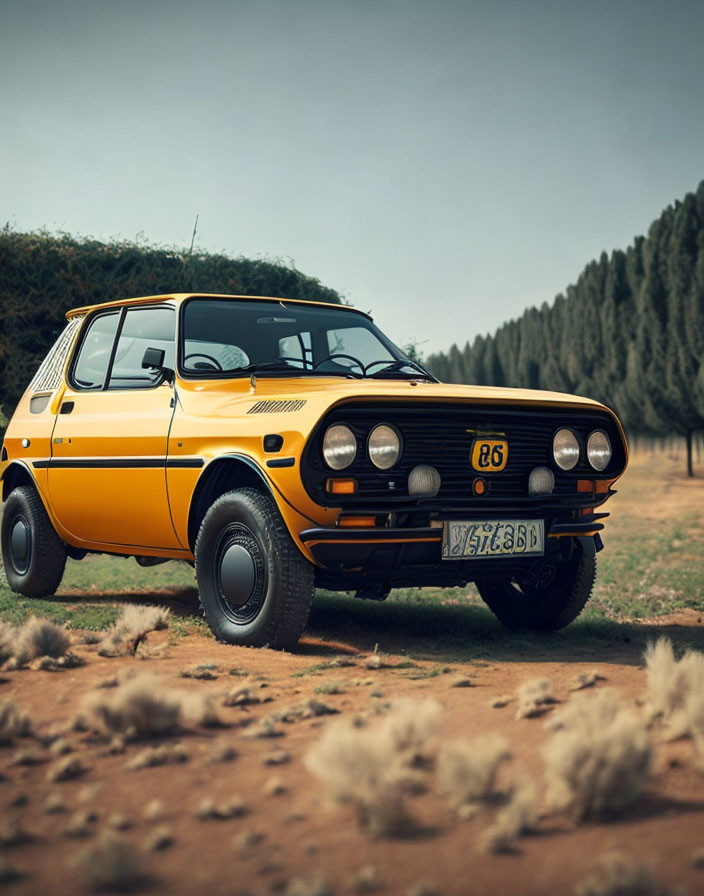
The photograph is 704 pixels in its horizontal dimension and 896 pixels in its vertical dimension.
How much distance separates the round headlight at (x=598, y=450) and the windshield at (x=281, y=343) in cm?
130

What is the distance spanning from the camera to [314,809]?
291 centimetres

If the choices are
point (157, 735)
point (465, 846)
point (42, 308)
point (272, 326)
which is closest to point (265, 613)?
point (157, 735)

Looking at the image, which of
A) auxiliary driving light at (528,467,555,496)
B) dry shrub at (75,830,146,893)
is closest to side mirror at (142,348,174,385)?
auxiliary driving light at (528,467,555,496)

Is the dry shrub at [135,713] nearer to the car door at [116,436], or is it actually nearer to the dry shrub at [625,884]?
the dry shrub at [625,884]

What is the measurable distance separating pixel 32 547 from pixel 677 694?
5.46 m

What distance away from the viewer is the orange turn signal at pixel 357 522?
5.23 m

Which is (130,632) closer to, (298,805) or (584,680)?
(584,680)

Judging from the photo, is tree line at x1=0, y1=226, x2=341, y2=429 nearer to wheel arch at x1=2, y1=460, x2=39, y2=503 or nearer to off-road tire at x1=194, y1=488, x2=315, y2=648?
wheel arch at x1=2, y1=460, x2=39, y2=503

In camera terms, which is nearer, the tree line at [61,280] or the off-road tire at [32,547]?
the off-road tire at [32,547]

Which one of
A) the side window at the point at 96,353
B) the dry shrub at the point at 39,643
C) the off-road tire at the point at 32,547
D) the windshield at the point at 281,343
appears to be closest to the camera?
the dry shrub at the point at 39,643

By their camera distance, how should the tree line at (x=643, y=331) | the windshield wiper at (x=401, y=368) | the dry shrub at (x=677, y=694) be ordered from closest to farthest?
the dry shrub at (x=677, y=694), the windshield wiper at (x=401, y=368), the tree line at (x=643, y=331)

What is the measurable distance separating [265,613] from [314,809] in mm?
2530

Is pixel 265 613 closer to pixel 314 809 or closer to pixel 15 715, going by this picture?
pixel 15 715

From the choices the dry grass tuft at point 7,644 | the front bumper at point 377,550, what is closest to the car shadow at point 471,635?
the front bumper at point 377,550
